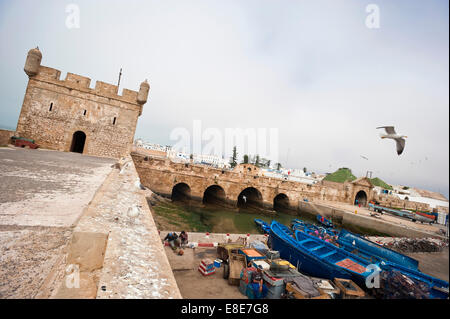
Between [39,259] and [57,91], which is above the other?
[57,91]

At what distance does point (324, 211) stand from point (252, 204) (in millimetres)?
9080

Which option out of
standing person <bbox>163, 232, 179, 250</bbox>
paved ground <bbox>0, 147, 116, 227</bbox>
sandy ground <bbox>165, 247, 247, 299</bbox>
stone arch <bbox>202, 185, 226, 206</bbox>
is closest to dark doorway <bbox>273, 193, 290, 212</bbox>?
stone arch <bbox>202, 185, 226, 206</bbox>

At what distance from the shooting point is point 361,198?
33.3 meters

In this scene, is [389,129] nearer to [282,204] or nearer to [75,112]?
[75,112]

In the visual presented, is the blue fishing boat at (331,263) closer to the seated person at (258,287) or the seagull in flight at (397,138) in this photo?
the seated person at (258,287)

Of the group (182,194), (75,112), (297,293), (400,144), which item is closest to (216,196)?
(182,194)

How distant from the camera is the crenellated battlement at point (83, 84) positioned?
54.7 feet

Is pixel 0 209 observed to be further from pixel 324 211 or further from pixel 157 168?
pixel 324 211

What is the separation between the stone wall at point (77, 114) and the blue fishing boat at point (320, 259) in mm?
16095

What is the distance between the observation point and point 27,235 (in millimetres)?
2883

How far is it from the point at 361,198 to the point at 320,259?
31.4 metres

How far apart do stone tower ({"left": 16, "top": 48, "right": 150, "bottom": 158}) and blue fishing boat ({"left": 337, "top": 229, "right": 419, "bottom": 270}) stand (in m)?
19.1

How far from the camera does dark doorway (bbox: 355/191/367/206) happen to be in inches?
1283
